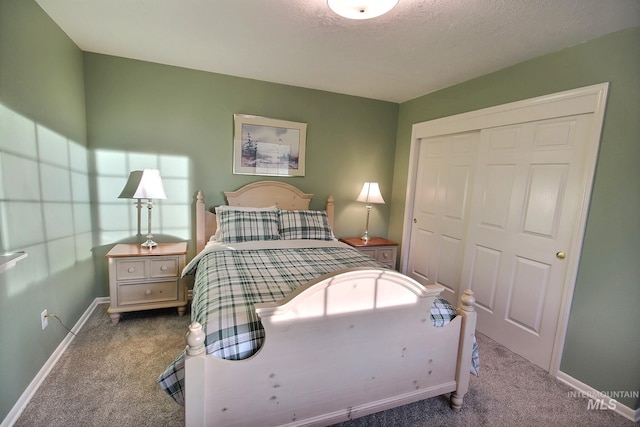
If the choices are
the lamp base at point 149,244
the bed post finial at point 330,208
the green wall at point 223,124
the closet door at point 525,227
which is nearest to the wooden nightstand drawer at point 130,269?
the lamp base at point 149,244

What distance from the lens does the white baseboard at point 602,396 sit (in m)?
1.75

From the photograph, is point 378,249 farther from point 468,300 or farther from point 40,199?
point 40,199

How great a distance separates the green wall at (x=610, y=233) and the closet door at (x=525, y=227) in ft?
0.39

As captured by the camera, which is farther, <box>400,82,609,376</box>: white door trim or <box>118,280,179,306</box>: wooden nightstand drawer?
<box>118,280,179,306</box>: wooden nightstand drawer

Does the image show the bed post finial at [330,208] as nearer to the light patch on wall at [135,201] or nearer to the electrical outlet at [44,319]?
the light patch on wall at [135,201]

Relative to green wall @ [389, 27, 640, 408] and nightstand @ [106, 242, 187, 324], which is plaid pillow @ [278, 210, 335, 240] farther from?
green wall @ [389, 27, 640, 408]

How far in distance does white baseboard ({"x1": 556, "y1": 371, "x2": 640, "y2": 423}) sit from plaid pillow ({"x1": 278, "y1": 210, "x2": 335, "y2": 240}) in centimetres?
210

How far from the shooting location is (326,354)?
1.39m

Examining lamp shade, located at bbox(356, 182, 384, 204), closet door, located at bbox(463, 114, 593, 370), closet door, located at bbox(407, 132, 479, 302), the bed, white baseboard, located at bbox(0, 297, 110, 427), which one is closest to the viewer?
the bed

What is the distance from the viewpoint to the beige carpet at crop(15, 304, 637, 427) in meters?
1.61

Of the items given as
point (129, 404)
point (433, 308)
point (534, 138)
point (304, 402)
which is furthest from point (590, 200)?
point (129, 404)

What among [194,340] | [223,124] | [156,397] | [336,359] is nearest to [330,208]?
[223,124]

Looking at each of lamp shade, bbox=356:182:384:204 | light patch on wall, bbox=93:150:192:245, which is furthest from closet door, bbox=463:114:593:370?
light patch on wall, bbox=93:150:192:245

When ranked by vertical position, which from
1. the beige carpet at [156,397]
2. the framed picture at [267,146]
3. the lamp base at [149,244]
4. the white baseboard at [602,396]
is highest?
the framed picture at [267,146]
